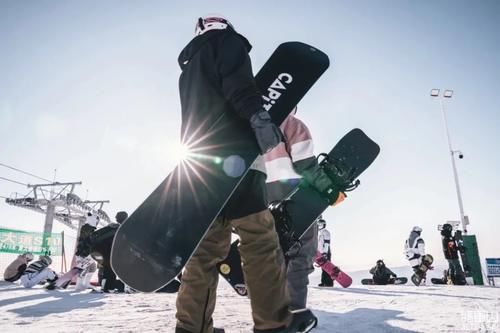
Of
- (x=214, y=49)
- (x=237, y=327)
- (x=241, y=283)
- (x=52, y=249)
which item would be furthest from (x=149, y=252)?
(x=52, y=249)

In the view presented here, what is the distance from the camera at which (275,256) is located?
5.25 feet

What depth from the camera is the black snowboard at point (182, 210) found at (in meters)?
1.57

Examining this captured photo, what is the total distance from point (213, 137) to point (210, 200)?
398mm

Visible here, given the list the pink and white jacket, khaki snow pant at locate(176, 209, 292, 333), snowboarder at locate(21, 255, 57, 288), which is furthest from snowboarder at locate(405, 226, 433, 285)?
snowboarder at locate(21, 255, 57, 288)

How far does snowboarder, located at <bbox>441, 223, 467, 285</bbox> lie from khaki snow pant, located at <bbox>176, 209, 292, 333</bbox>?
34.0 feet

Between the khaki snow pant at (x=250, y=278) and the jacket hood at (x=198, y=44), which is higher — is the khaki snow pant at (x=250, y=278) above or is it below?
below

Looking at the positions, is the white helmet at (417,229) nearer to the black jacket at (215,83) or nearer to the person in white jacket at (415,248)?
the person in white jacket at (415,248)

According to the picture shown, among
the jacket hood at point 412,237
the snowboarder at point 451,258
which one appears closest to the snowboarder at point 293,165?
the jacket hood at point 412,237

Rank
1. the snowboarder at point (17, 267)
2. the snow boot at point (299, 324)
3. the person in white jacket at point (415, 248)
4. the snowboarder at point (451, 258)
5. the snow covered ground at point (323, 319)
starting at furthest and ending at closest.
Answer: the person in white jacket at point (415, 248)
the snowboarder at point (451, 258)
the snowboarder at point (17, 267)
the snow covered ground at point (323, 319)
the snow boot at point (299, 324)

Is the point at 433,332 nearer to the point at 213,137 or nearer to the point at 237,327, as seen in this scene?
the point at 237,327

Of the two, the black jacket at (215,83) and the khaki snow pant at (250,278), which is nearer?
the khaki snow pant at (250,278)

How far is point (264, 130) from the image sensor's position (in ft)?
5.37

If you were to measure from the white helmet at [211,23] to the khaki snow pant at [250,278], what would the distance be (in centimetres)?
129

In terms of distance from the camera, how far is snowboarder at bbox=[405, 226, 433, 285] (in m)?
9.77
